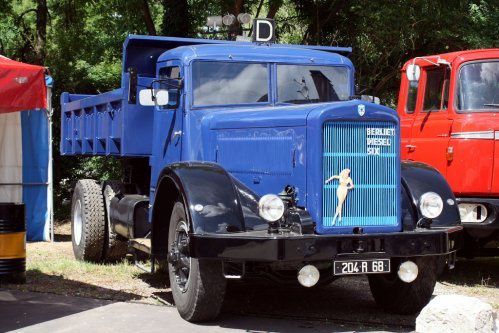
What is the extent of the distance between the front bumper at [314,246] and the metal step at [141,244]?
1977 millimetres

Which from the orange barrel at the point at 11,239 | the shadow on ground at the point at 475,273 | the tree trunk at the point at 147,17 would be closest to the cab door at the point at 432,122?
the shadow on ground at the point at 475,273

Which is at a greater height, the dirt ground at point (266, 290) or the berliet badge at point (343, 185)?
the berliet badge at point (343, 185)

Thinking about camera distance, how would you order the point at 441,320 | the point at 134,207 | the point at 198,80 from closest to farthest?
the point at 441,320
the point at 198,80
the point at 134,207

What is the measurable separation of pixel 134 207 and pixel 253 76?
2133 mm

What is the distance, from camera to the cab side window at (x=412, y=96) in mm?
10375

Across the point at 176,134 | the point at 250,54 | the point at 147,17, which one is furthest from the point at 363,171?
the point at 147,17

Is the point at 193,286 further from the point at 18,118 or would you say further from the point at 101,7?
the point at 101,7

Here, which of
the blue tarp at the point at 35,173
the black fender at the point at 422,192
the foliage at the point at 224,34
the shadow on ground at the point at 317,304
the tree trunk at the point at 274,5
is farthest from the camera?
the tree trunk at the point at 274,5

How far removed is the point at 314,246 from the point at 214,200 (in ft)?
3.05

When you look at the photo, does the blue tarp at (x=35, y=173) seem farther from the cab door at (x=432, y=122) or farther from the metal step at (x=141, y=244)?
the cab door at (x=432, y=122)

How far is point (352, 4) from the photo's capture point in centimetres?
1727

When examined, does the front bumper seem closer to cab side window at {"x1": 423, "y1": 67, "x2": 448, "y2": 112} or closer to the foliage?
cab side window at {"x1": 423, "y1": 67, "x2": 448, "y2": 112}

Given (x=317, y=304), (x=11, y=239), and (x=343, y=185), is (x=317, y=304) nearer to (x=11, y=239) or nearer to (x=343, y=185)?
(x=343, y=185)

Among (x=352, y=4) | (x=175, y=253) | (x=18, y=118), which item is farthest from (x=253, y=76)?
(x=352, y=4)
